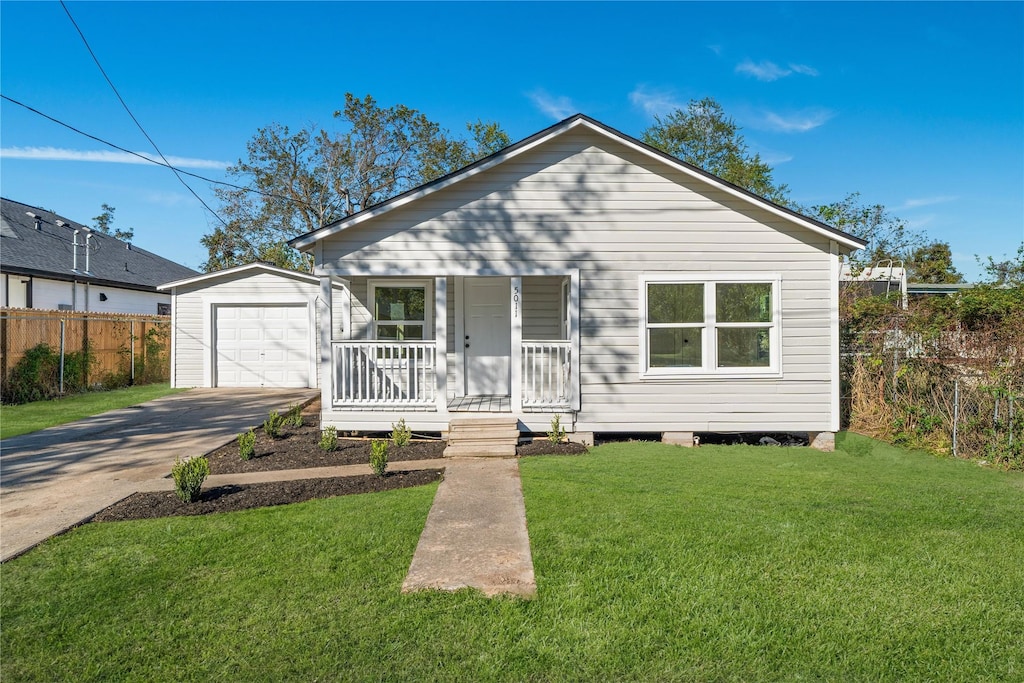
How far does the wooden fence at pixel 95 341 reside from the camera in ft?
39.4

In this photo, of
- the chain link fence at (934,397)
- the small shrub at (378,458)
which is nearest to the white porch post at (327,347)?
the small shrub at (378,458)

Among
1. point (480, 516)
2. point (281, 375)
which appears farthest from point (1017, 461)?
point (281, 375)

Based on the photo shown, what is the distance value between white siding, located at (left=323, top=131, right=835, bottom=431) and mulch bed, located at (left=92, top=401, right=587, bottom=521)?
63.7 inches

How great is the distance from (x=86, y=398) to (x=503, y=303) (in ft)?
34.2

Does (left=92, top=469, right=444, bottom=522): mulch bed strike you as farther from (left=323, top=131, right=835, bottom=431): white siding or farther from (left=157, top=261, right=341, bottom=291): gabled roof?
(left=157, top=261, right=341, bottom=291): gabled roof

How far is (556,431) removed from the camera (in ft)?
27.1

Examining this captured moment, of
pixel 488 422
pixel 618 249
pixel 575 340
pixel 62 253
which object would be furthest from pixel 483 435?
pixel 62 253

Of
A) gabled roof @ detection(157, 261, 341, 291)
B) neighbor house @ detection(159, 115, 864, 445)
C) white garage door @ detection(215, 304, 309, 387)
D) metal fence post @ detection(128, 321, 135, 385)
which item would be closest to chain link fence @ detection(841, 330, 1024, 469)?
neighbor house @ detection(159, 115, 864, 445)

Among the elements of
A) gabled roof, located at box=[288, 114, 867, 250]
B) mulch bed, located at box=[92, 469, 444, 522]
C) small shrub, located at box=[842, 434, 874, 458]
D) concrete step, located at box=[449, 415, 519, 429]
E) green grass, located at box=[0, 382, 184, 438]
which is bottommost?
small shrub, located at box=[842, 434, 874, 458]

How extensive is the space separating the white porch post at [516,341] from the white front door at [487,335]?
5.21 feet

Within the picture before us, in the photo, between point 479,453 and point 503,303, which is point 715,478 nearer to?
point 479,453

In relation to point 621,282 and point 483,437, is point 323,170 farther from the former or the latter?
point 483,437

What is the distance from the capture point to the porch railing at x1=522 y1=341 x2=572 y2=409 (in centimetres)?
834

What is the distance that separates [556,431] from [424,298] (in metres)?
3.60
